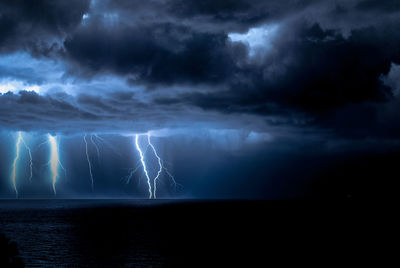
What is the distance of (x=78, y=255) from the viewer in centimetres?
4638

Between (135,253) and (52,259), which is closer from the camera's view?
(52,259)

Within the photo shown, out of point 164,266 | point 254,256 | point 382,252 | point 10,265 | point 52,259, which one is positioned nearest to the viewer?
point 10,265

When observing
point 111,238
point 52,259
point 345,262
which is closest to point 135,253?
point 52,259

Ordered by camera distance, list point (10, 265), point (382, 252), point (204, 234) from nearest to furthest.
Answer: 1. point (10, 265)
2. point (382, 252)
3. point (204, 234)

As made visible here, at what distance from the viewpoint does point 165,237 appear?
64.4 meters

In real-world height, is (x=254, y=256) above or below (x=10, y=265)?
below

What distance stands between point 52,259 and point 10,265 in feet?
62.8

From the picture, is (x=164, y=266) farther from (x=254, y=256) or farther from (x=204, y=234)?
(x=204, y=234)

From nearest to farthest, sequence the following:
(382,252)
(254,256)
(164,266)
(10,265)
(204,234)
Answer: (10,265) < (164,266) < (254,256) < (382,252) < (204,234)

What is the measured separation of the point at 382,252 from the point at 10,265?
159ft

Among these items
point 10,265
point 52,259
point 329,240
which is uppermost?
point 10,265

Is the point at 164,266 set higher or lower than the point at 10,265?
lower

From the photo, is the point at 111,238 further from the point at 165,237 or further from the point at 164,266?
the point at 164,266

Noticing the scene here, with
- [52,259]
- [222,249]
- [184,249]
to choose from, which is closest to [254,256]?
[222,249]
